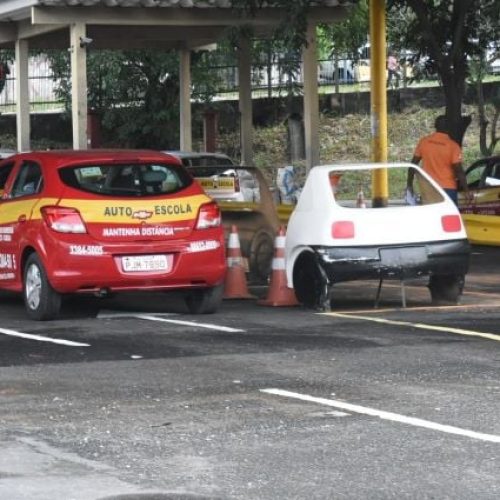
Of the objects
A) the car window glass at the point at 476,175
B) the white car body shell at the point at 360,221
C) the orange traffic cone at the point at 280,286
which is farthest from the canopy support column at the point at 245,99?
the white car body shell at the point at 360,221

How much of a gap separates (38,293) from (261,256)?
3689mm

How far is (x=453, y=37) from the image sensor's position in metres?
21.3

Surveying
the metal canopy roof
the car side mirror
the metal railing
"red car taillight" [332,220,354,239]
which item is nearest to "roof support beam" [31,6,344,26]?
the metal canopy roof

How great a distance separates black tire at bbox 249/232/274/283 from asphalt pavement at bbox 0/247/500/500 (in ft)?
8.09

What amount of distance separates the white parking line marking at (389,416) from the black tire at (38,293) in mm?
3927

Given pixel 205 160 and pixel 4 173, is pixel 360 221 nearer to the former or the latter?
pixel 4 173

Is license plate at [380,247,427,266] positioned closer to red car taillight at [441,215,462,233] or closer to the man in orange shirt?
red car taillight at [441,215,462,233]

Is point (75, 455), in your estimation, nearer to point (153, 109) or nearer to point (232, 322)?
point (232, 322)

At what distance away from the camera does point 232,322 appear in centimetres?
1230

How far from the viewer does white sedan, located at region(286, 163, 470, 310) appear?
12633 mm

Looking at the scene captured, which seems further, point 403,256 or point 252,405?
point 403,256

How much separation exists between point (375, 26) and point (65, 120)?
19651mm

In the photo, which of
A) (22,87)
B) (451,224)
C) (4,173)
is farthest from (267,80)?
(451,224)

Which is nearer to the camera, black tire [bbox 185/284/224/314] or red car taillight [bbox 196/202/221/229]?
red car taillight [bbox 196/202/221/229]
